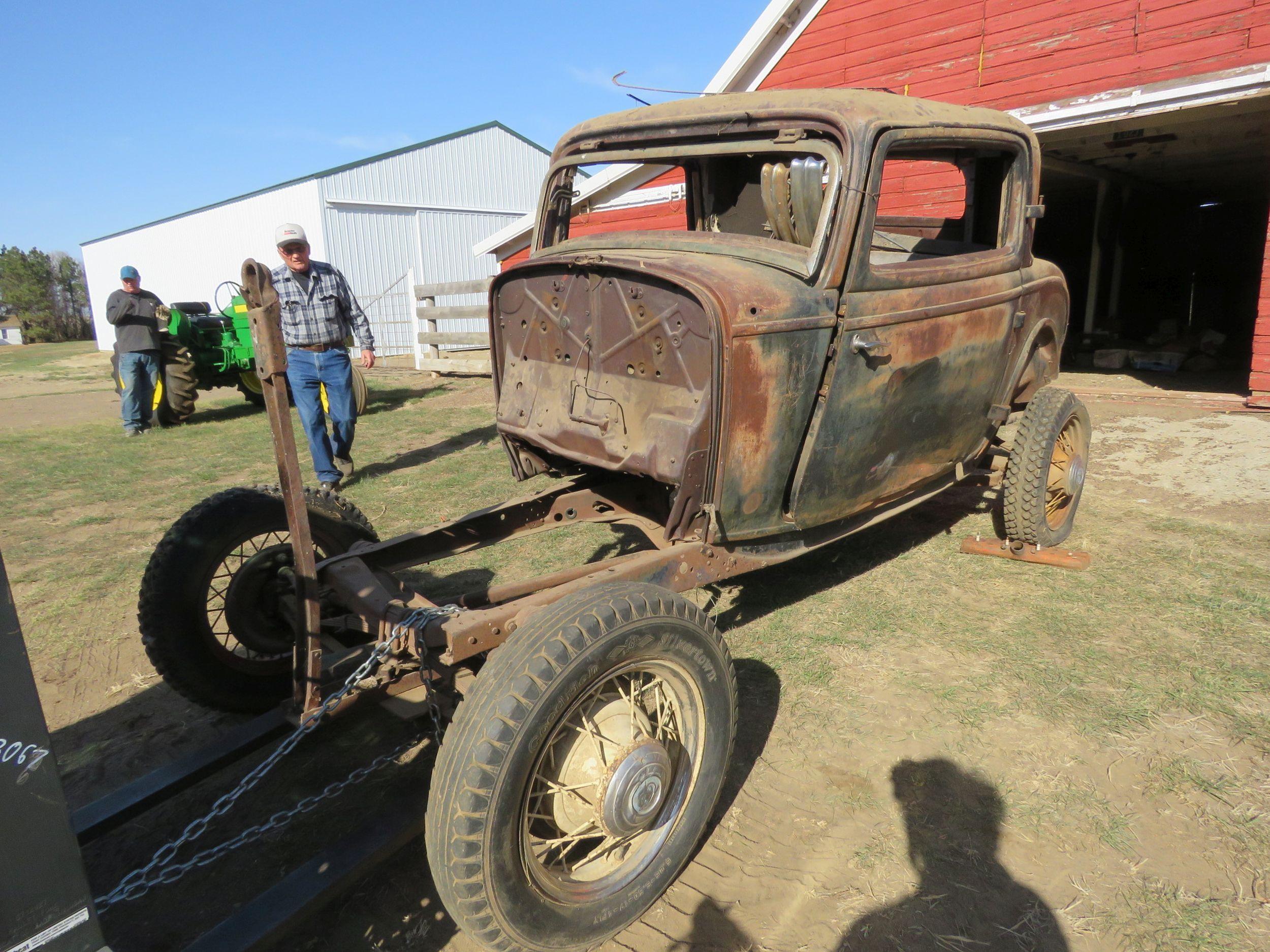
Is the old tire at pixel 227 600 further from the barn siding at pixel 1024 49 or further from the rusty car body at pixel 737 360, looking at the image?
the barn siding at pixel 1024 49

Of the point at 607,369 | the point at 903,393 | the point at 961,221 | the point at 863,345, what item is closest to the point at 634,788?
the point at 607,369

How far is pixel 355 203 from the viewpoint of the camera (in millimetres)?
21375

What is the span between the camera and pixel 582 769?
2.12m

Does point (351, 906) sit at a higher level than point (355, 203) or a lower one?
lower

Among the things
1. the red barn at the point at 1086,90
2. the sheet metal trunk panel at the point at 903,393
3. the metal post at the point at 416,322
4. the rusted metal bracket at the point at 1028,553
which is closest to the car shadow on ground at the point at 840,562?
the rusted metal bracket at the point at 1028,553

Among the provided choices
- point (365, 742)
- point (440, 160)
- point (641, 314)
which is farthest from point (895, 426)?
point (440, 160)

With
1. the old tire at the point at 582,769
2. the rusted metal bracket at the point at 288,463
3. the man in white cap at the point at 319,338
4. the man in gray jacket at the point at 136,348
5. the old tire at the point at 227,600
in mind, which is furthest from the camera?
the man in gray jacket at the point at 136,348

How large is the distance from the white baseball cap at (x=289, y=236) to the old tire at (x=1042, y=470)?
4673 mm

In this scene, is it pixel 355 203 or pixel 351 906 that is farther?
pixel 355 203

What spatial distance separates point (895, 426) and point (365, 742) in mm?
2390

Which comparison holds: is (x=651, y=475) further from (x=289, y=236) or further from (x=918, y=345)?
(x=289, y=236)

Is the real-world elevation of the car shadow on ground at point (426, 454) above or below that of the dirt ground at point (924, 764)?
above

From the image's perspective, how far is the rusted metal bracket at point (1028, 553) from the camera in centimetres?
425

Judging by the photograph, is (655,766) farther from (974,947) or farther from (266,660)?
(266,660)
